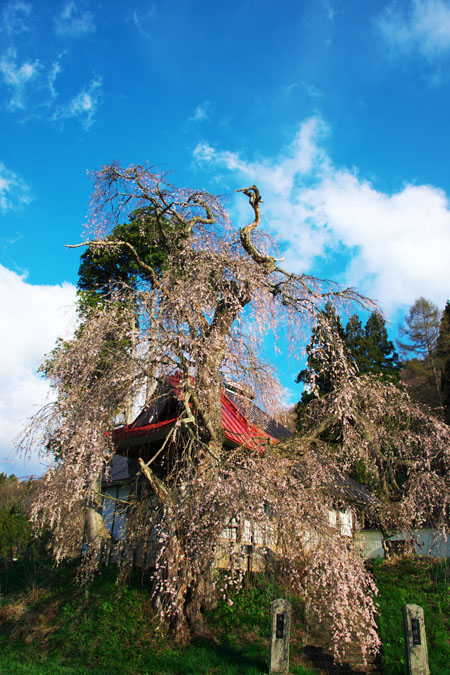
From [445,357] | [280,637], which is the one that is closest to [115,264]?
[280,637]

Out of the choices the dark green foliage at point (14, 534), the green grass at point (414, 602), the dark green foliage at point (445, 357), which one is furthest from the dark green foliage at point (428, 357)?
the dark green foliage at point (14, 534)

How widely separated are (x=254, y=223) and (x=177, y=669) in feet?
27.4

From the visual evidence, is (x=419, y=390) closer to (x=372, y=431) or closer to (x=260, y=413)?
(x=372, y=431)

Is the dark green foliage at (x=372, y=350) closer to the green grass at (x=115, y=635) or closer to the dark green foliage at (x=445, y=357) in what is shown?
the dark green foliage at (x=445, y=357)

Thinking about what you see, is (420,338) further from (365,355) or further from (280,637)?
(280,637)

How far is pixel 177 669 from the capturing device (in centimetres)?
725

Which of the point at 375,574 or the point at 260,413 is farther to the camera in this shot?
the point at 375,574

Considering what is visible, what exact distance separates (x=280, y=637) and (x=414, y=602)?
381 centimetres

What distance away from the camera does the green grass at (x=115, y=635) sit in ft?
24.5

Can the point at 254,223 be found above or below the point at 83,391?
above

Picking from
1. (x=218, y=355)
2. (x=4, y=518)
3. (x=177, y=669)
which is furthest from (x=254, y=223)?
(x=4, y=518)

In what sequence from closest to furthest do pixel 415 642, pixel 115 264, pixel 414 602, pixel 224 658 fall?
pixel 415 642
pixel 224 658
pixel 414 602
pixel 115 264

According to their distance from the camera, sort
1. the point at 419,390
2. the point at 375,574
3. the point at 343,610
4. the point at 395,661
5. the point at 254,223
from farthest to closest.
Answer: the point at 419,390
the point at 375,574
the point at 254,223
the point at 395,661
the point at 343,610

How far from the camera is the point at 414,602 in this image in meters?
9.19
